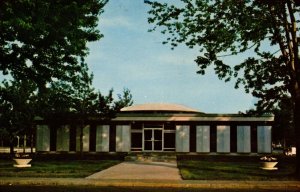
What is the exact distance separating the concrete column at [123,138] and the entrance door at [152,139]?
1.70m

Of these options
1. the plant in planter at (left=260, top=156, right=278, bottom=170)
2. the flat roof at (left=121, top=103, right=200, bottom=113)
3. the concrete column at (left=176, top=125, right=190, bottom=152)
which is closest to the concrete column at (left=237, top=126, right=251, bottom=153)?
the concrete column at (left=176, top=125, right=190, bottom=152)

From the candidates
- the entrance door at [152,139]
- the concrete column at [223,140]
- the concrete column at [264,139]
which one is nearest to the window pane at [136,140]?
the entrance door at [152,139]

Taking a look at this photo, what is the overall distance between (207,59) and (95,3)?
700 centimetres

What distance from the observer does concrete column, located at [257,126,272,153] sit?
144ft

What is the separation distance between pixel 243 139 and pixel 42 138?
66.8 feet

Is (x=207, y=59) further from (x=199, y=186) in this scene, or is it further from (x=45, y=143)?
(x=45, y=143)

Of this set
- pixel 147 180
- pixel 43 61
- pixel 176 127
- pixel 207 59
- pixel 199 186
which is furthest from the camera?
pixel 176 127

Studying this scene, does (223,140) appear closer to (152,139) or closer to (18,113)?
(152,139)

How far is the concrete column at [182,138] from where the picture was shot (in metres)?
44.6

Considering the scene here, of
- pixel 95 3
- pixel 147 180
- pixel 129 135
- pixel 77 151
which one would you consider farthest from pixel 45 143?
pixel 147 180

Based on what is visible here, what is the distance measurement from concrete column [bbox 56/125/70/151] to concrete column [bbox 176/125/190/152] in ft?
36.6

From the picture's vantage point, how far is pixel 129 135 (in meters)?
45.2

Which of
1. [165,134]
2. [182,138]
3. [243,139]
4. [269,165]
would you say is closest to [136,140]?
[165,134]

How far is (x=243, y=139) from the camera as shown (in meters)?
44.2
